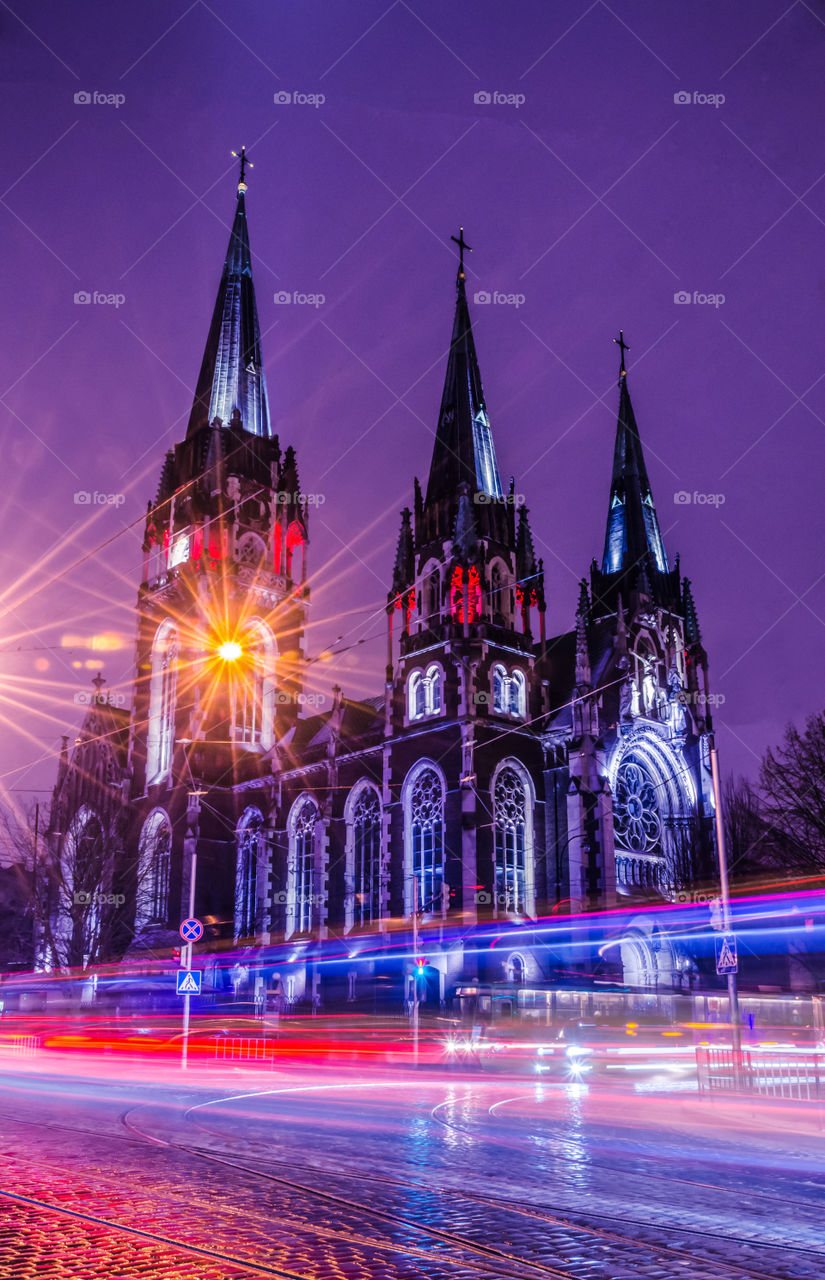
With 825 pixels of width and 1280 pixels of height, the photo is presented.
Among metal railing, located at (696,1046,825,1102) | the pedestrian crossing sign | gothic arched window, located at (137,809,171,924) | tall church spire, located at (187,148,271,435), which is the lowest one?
metal railing, located at (696,1046,825,1102)

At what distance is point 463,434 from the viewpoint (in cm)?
5791

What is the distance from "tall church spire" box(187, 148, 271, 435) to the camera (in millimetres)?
72312

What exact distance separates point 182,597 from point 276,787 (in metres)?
15.1

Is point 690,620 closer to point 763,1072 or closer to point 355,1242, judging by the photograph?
point 763,1072

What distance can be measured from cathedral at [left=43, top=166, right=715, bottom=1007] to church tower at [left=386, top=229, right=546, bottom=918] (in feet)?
0.41

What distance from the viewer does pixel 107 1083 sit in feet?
68.5

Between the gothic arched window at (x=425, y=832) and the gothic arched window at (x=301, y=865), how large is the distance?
320 inches

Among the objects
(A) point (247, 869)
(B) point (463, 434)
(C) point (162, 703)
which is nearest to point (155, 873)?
(A) point (247, 869)

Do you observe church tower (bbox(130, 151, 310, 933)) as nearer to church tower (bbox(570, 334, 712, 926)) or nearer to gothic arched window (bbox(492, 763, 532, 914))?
gothic arched window (bbox(492, 763, 532, 914))

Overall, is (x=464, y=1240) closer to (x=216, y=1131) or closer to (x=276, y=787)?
(x=216, y=1131)

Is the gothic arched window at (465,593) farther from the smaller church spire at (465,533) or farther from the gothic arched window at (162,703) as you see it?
the gothic arched window at (162,703)

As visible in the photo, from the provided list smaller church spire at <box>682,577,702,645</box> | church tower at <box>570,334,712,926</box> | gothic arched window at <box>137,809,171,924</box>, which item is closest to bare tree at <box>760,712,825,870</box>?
church tower at <box>570,334,712,926</box>

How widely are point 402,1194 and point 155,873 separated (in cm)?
5606

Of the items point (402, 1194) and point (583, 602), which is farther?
point (583, 602)
